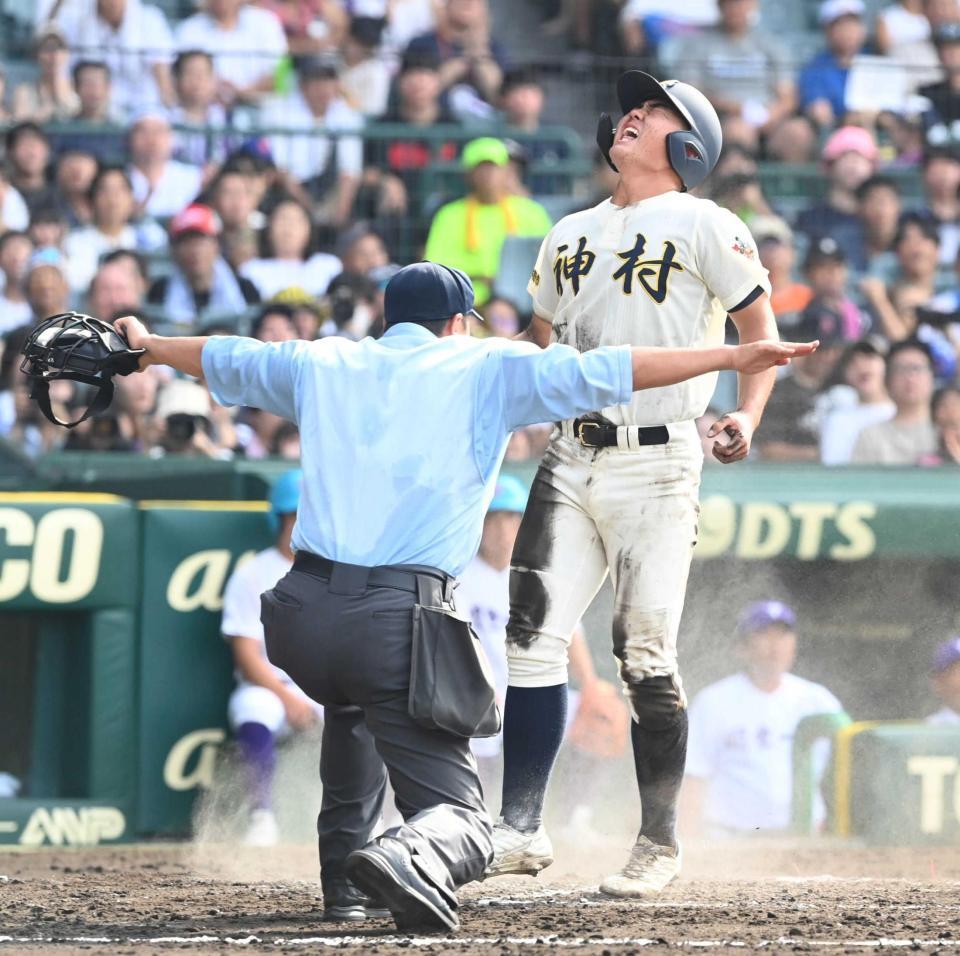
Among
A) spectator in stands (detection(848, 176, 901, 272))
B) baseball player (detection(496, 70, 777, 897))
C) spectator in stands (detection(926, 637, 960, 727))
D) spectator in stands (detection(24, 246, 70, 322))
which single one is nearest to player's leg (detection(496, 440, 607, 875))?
baseball player (detection(496, 70, 777, 897))

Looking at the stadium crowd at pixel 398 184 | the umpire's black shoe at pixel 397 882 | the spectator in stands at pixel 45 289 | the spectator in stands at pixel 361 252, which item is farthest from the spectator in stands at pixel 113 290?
the umpire's black shoe at pixel 397 882

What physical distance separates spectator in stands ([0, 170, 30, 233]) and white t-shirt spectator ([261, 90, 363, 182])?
1.51 meters

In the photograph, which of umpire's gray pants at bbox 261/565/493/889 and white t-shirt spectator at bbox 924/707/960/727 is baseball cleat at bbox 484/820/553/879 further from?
white t-shirt spectator at bbox 924/707/960/727

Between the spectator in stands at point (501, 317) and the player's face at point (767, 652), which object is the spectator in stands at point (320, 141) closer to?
the spectator in stands at point (501, 317)

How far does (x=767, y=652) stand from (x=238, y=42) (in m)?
5.78

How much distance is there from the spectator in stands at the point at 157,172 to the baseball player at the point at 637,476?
5.36 m

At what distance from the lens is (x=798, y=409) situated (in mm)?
9367

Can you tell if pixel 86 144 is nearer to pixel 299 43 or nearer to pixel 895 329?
pixel 299 43

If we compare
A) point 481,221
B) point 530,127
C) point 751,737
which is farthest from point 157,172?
point 751,737

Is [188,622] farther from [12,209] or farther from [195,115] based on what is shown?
[195,115]

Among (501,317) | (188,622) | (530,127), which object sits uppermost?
(530,127)

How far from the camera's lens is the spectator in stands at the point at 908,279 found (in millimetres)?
10547

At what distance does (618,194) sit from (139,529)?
2.70 metres

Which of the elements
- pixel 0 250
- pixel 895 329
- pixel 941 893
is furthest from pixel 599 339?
pixel 895 329
